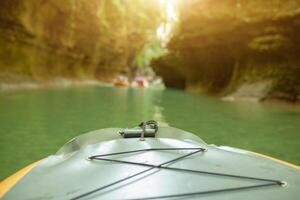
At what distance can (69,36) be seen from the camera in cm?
2622

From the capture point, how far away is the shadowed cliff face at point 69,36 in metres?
18.5

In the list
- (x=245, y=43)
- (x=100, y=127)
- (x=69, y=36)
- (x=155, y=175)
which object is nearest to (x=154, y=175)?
(x=155, y=175)

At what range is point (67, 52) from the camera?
27.1m

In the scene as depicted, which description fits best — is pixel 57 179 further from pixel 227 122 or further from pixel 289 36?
pixel 289 36

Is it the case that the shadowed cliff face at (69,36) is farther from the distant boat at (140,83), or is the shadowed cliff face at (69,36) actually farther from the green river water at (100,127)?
the green river water at (100,127)

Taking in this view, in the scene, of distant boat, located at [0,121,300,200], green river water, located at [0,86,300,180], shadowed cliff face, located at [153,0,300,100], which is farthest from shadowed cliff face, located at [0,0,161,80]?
distant boat, located at [0,121,300,200]

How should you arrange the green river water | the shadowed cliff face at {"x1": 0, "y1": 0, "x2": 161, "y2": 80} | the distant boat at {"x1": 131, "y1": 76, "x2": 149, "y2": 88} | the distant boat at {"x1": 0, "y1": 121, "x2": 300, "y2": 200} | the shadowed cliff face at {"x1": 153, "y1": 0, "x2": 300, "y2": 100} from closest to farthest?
the distant boat at {"x1": 0, "y1": 121, "x2": 300, "y2": 200}, the green river water, the shadowed cliff face at {"x1": 153, "y1": 0, "x2": 300, "y2": 100}, the shadowed cliff face at {"x1": 0, "y1": 0, "x2": 161, "y2": 80}, the distant boat at {"x1": 131, "y1": 76, "x2": 149, "y2": 88}

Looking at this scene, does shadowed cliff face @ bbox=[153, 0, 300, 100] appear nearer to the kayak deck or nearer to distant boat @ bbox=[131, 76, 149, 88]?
distant boat @ bbox=[131, 76, 149, 88]

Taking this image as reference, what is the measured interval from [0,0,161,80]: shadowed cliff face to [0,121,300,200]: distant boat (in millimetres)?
16081

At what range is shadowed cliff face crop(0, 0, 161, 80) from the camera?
60.5 feet

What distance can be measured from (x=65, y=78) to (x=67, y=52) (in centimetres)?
204

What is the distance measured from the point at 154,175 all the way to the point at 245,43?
17.5m

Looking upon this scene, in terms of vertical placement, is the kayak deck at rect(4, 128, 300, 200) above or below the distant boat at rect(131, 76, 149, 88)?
below

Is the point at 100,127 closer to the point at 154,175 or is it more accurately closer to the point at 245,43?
the point at 154,175
